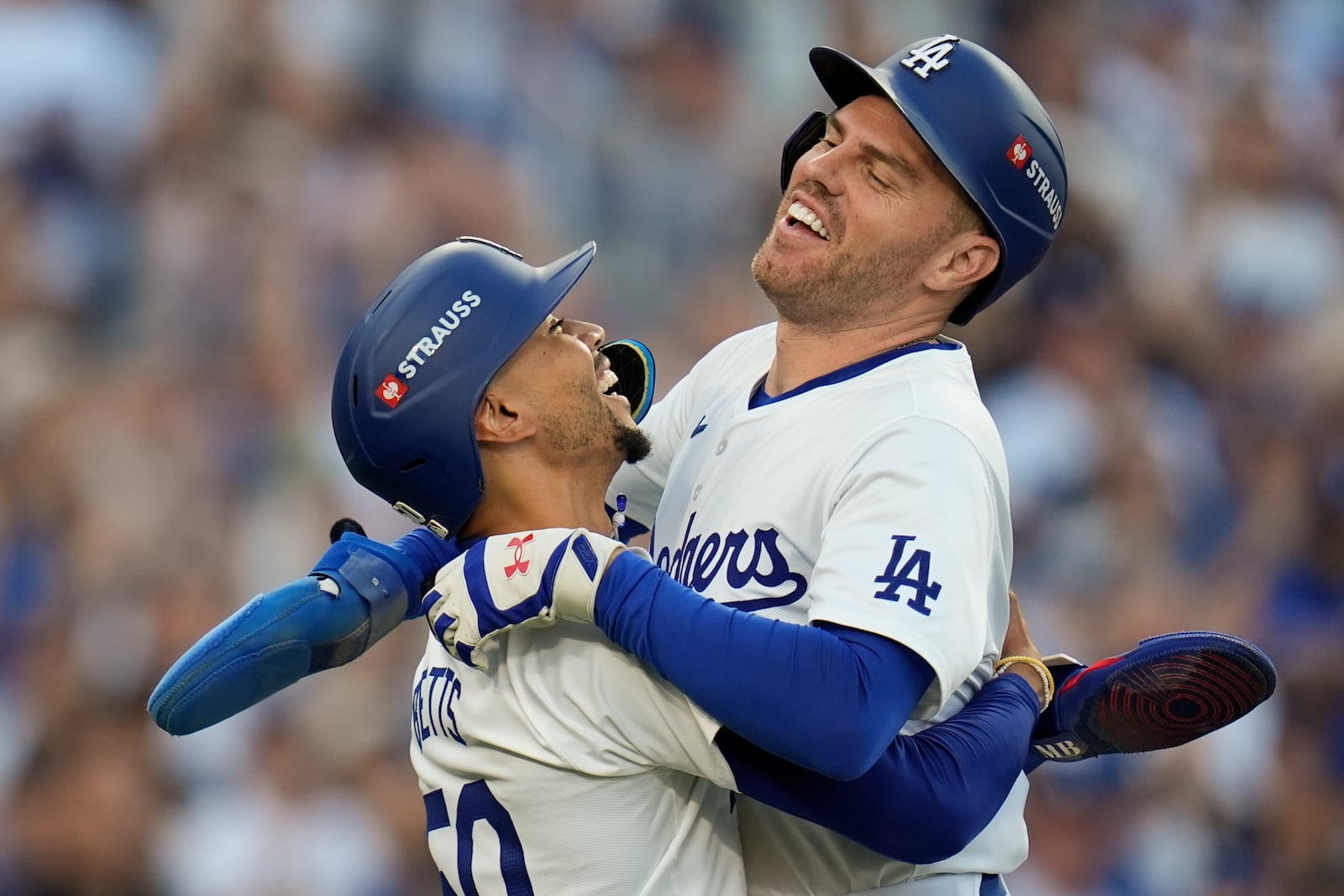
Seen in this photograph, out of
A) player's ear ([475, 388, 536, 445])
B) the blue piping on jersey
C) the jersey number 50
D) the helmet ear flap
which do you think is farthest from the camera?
the helmet ear flap

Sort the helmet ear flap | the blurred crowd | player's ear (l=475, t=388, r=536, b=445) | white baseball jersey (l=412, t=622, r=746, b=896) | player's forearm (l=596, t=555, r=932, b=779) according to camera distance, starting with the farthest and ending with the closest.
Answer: the blurred crowd → the helmet ear flap → player's ear (l=475, t=388, r=536, b=445) → white baseball jersey (l=412, t=622, r=746, b=896) → player's forearm (l=596, t=555, r=932, b=779)

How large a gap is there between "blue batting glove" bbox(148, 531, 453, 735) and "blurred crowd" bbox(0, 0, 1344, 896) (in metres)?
2.67

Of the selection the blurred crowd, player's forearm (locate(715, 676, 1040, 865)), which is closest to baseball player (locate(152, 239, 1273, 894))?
player's forearm (locate(715, 676, 1040, 865))

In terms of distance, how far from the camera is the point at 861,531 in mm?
2383

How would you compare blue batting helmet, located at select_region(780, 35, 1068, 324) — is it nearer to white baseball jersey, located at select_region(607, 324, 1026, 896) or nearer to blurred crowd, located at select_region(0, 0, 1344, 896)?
white baseball jersey, located at select_region(607, 324, 1026, 896)

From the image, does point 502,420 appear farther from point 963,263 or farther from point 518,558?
point 963,263

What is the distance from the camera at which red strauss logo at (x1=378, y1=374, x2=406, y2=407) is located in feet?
8.48

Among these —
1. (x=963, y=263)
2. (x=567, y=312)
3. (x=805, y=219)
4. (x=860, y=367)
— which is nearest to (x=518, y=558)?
(x=860, y=367)

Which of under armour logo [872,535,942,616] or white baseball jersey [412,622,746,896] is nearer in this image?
under armour logo [872,535,942,616]

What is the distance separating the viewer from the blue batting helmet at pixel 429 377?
2586 mm

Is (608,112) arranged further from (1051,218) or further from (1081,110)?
(1051,218)

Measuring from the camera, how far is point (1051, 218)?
112 inches

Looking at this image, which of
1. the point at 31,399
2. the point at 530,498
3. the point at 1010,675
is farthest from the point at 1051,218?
the point at 31,399


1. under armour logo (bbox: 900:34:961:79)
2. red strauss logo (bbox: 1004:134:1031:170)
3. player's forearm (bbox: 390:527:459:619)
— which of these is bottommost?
player's forearm (bbox: 390:527:459:619)
